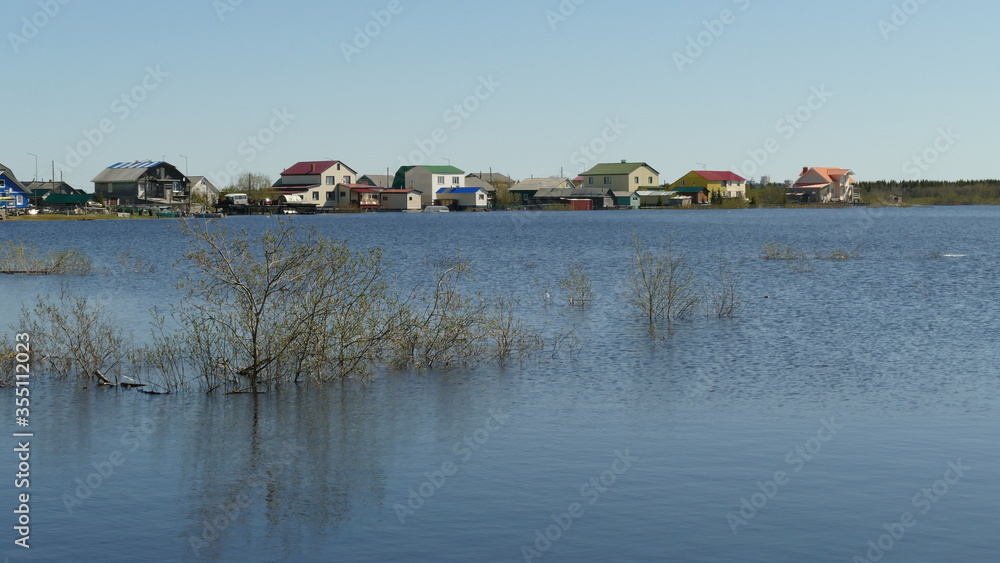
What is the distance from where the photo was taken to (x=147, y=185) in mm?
166250

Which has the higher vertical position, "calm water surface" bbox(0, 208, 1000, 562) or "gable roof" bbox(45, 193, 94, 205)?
"gable roof" bbox(45, 193, 94, 205)

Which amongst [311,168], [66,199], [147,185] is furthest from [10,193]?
[311,168]

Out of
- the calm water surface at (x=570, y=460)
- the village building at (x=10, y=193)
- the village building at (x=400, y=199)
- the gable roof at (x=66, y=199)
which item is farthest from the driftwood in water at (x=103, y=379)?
the village building at (x=400, y=199)

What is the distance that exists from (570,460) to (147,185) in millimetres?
161284

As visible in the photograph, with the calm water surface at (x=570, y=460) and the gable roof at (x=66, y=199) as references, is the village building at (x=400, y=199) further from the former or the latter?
the calm water surface at (x=570, y=460)

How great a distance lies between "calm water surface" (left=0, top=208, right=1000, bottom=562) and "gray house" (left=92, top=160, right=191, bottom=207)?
141 metres

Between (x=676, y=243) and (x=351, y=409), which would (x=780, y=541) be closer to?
(x=351, y=409)

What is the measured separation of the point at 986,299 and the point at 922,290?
380 cm

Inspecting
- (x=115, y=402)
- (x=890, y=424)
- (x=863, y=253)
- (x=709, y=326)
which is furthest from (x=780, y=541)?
(x=863, y=253)

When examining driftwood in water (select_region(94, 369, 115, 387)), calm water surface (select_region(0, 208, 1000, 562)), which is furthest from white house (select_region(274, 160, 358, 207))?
driftwood in water (select_region(94, 369, 115, 387))

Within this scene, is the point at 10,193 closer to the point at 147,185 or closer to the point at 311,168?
the point at 147,185

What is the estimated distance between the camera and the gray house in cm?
16575

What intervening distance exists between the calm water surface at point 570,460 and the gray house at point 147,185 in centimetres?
14054

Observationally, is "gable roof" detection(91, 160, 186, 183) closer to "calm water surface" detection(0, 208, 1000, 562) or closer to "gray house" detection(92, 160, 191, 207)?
"gray house" detection(92, 160, 191, 207)
